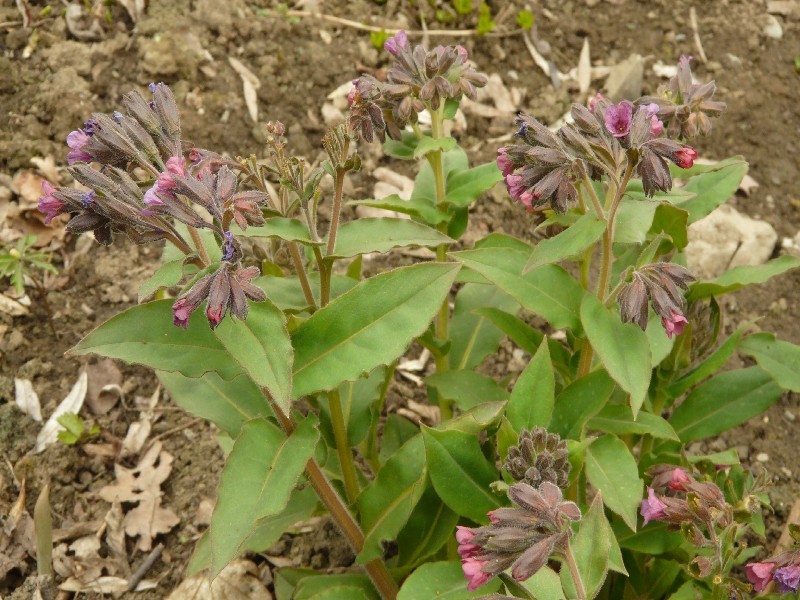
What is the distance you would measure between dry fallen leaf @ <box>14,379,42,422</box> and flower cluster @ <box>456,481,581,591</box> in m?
2.56

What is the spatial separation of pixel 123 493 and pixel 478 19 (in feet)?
11.9

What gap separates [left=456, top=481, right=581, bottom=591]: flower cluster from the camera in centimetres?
207

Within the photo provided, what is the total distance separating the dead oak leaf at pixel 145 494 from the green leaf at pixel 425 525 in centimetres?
115

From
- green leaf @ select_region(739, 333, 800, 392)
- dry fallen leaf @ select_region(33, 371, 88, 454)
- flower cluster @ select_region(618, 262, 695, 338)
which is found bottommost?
dry fallen leaf @ select_region(33, 371, 88, 454)

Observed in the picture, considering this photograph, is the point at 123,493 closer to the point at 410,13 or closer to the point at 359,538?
the point at 359,538

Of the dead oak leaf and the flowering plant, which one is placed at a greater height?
the flowering plant

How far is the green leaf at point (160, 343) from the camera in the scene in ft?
7.86

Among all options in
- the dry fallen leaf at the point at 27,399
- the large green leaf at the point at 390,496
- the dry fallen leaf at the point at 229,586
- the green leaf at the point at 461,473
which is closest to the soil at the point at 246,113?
the dry fallen leaf at the point at 27,399

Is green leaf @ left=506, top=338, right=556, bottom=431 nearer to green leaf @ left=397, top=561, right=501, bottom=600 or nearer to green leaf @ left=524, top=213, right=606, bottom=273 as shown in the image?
green leaf @ left=524, top=213, right=606, bottom=273

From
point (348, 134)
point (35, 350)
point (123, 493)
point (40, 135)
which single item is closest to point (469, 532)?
point (348, 134)

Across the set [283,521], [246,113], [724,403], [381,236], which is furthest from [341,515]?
[246,113]

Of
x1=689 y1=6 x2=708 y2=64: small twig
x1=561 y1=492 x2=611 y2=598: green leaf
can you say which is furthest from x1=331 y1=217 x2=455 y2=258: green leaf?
x1=689 y1=6 x2=708 y2=64: small twig

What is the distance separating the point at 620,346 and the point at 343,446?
105 centimetres

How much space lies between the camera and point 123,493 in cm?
379
